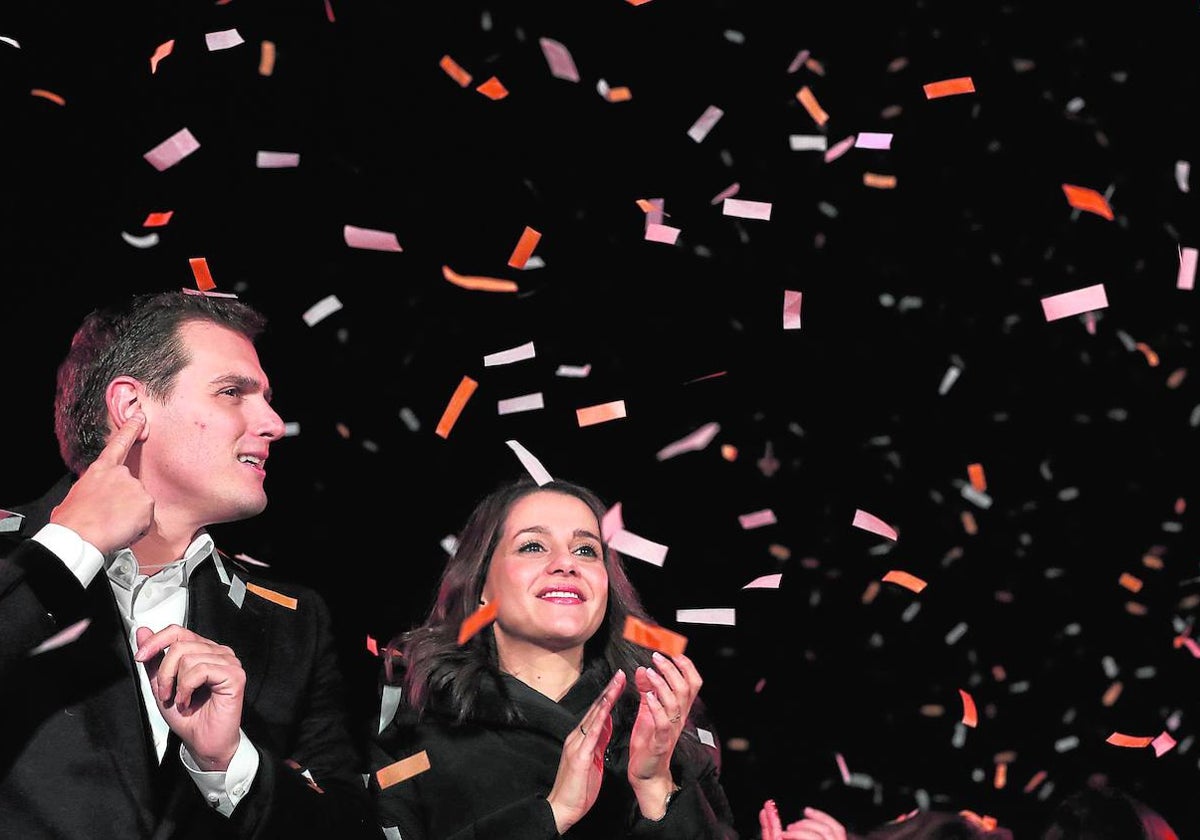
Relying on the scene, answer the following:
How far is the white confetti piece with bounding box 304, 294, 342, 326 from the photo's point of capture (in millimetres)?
3656

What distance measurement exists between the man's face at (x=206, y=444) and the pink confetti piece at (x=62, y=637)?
0.43 meters

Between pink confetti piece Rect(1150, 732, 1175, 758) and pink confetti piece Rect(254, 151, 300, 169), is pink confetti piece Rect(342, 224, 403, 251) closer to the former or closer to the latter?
pink confetti piece Rect(254, 151, 300, 169)

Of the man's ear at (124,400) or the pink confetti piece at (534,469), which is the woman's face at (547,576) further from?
the man's ear at (124,400)

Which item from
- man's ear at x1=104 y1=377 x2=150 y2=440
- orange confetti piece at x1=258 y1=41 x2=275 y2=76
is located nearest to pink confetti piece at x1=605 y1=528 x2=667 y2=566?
man's ear at x1=104 y1=377 x2=150 y2=440

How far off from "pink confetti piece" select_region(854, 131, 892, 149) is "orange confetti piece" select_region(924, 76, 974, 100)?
0.76ft

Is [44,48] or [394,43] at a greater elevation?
[44,48]

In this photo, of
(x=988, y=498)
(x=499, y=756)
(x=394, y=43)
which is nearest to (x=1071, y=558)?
(x=988, y=498)

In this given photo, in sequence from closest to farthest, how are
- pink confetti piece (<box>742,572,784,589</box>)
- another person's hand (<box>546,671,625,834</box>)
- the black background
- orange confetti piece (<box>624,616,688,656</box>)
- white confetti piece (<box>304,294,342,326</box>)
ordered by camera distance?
1. another person's hand (<box>546,671,625,834</box>)
2. orange confetti piece (<box>624,616,688,656</box>)
3. white confetti piece (<box>304,294,342,326</box>)
4. the black background
5. pink confetti piece (<box>742,572,784,589</box>)

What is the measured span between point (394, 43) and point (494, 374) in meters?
1.00

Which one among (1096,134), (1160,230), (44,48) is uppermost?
(44,48)

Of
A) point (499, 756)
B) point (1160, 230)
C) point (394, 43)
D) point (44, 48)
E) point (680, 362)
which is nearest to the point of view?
point (499, 756)

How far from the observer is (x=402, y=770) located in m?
2.95

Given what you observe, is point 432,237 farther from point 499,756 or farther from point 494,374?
point 499,756

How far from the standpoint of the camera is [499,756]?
300cm
